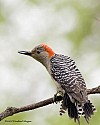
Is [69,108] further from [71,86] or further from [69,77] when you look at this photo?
[69,77]

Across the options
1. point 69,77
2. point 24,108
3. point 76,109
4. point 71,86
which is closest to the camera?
point 24,108

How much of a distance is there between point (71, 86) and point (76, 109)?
1.55ft

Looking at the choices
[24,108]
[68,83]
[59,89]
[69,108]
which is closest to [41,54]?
[59,89]

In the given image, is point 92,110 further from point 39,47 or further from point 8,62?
point 8,62

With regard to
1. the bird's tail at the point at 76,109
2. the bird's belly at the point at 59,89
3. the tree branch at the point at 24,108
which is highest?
the bird's belly at the point at 59,89

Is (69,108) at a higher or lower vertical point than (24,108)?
higher

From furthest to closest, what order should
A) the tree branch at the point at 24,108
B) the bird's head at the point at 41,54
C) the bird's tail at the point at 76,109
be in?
the bird's head at the point at 41,54 < the bird's tail at the point at 76,109 < the tree branch at the point at 24,108

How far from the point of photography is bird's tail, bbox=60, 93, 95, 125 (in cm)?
667

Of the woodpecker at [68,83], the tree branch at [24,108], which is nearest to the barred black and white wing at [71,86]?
the woodpecker at [68,83]

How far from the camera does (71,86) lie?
23.4 feet

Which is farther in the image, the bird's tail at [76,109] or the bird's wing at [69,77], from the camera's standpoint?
the bird's wing at [69,77]

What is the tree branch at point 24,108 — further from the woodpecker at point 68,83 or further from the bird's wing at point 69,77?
the bird's wing at point 69,77

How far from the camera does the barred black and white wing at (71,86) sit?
6.74 metres

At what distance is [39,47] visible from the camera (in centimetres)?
812
